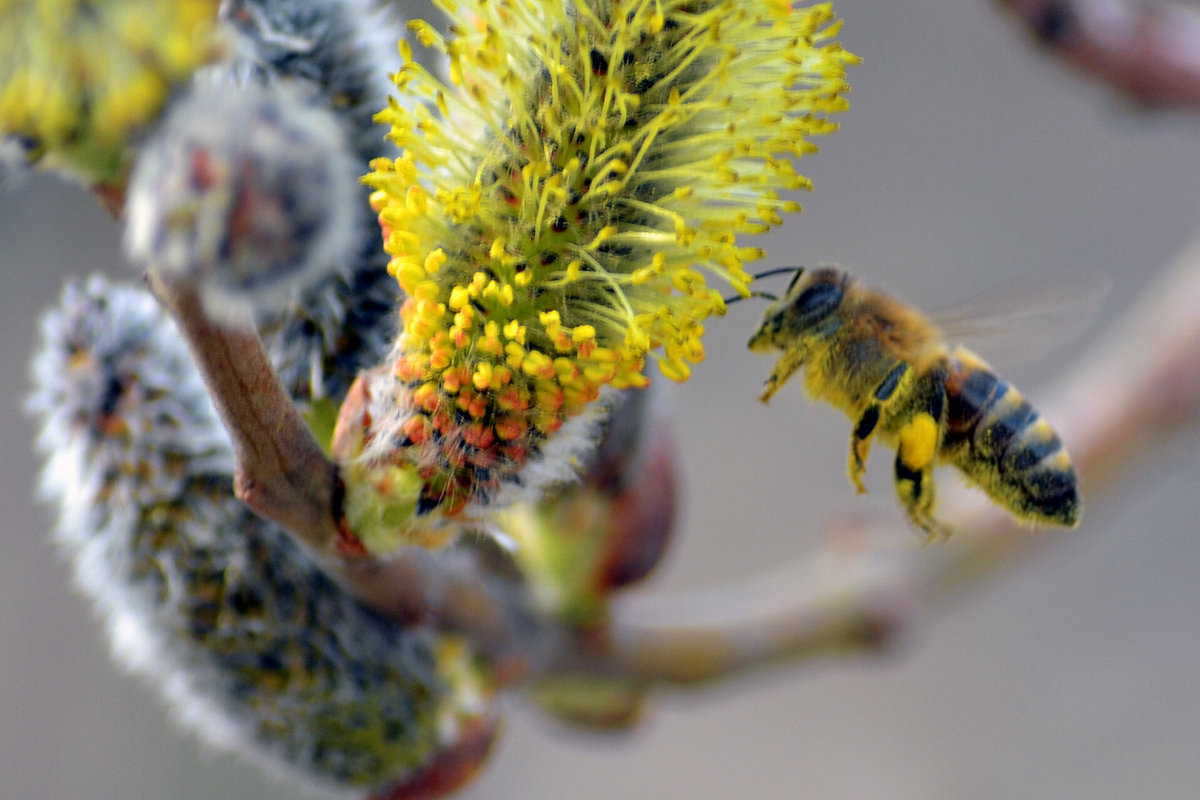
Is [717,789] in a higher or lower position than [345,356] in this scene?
lower

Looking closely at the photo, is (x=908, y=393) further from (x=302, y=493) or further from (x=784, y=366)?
(x=302, y=493)

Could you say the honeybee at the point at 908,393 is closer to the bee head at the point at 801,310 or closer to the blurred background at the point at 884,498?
the bee head at the point at 801,310

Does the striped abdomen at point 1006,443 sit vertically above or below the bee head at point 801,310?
below

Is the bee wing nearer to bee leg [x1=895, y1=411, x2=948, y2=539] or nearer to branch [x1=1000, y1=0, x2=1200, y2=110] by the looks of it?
bee leg [x1=895, y1=411, x2=948, y2=539]

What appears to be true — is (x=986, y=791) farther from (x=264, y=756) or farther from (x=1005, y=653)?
(x=264, y=756)

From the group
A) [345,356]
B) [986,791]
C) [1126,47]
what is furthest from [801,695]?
[345,356]

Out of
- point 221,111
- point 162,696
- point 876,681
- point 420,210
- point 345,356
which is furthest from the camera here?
point 876,681

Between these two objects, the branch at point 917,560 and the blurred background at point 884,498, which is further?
the blurred background at point 884,498

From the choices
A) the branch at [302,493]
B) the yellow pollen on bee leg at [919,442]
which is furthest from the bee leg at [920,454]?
the branch at [302,493]
